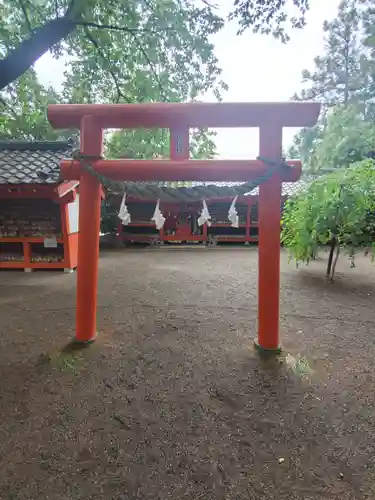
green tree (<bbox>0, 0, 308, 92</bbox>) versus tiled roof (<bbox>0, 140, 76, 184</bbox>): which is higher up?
green tree (<bbox>0, 0, 308, 92</bbox>)

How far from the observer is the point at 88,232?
10.1 ft

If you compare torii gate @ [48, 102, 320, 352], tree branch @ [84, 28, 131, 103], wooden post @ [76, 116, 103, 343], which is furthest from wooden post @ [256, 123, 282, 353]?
tree branch @ [84, 28, 131, 103]

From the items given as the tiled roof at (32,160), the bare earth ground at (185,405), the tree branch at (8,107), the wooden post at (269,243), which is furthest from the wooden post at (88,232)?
the tree branch at (8,107)

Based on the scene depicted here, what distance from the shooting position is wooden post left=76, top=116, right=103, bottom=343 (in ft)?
9.62

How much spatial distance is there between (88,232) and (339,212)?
436 centimetres

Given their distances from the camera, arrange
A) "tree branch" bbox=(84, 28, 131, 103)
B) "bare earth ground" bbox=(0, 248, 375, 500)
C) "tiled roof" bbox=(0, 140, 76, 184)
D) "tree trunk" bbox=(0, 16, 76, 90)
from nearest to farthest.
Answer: "bare earth ground" bbox=(0, 248, 375, 500) < "tree trunk" bbox=(0, 16, 76, 90) < "tree branch" bbox=(84, 28, 131, 103) < "tiled roof" bbox=(0, 140, 76, 184)

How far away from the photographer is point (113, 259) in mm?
9016

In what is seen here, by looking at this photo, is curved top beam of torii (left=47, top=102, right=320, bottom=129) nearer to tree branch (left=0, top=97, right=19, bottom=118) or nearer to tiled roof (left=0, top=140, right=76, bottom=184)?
tiled roof (left=0, top=140, right=76, bottom=184)

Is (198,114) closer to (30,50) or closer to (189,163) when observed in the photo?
(189,163)

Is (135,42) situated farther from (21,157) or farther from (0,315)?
(0,315)

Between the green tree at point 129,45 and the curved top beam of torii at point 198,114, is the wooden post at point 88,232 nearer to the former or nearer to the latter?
the curved top beam of torii at point 198,114

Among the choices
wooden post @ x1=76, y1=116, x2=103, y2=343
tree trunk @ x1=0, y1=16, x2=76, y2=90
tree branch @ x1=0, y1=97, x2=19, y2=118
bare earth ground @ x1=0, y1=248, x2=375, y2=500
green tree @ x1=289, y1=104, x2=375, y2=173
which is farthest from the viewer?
green tree @ x1=289, y1=104, x2=375, y2=173

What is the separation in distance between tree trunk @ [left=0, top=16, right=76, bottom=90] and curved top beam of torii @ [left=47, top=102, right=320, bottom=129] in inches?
71.3

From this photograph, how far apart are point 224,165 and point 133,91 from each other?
4.63m
